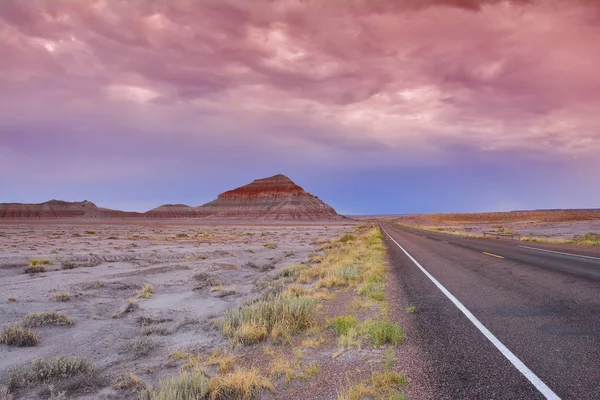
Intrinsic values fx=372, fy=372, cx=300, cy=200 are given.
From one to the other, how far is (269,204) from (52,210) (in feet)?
338

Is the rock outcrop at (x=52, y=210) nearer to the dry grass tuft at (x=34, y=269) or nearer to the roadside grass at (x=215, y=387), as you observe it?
the dry grass tuft at (x=34, y=269)

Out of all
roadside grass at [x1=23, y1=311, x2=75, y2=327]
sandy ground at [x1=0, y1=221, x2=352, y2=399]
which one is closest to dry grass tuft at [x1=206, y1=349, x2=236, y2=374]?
sandy ground at [x1=0, y1=221, x2=352, y2=399]

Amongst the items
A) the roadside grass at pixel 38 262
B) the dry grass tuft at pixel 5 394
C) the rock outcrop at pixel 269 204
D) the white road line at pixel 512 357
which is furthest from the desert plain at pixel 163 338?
the rock outcrop at pixel 269 204

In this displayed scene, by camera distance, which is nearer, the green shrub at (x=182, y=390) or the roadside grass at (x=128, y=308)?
the green shrub at (x=182, y=390)

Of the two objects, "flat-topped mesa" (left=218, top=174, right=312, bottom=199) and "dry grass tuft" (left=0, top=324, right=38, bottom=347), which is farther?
"flat-topped mesa" (left=218, top=174, right=312, bottom=199)

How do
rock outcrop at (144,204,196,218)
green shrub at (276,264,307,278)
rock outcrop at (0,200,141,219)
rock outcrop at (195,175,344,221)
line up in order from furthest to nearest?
rock outcrop at (144,204,196,218)
rock outcrop at (0,200,141,219)
rock outcrop at (195,175,344,221)
green shrub at (276,264,307,278)

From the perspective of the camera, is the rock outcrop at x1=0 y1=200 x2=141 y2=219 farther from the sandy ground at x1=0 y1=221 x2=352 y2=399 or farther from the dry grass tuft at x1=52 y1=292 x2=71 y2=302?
the dry grass tuft at x1=52 y1=292 x2=71 y2=302

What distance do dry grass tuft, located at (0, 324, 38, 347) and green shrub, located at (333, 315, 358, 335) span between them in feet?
21.1

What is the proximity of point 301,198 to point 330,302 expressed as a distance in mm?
161558

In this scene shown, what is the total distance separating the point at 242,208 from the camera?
172m

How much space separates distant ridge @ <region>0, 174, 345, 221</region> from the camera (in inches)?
6398

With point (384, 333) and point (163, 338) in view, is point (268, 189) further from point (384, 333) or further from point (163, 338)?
point (384, 333)

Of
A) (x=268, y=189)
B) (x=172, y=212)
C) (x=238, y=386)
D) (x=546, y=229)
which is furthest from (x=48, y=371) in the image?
(x=172, y=212)

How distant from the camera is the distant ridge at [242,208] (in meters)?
162
